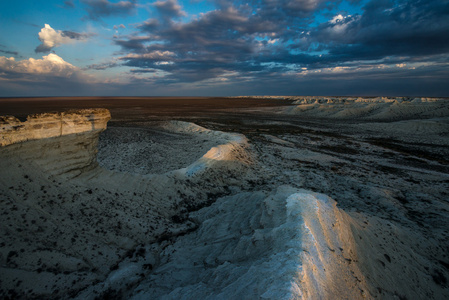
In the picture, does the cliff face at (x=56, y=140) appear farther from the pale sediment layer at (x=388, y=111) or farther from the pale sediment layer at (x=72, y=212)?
the pale sediment layer at (x=388, y=111)

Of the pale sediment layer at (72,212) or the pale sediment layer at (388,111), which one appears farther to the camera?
the pale sediment layer at (388,111)

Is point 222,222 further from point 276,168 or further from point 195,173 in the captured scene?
point 276,168

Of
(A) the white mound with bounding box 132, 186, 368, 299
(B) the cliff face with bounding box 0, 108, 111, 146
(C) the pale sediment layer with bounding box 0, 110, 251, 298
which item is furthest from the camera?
(B) the cliff face with bounding box 0, 108, 111, 146

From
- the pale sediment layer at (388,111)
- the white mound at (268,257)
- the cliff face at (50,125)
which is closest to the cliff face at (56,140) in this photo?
the cliff face at (50,125)

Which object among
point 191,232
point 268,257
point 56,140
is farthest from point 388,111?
point 56,140

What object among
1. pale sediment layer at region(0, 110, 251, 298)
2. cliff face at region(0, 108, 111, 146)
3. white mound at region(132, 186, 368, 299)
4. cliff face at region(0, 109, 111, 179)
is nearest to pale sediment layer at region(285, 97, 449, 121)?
white mound at region(132, 186, 368, 299)

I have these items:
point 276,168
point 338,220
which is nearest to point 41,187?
point 338,220

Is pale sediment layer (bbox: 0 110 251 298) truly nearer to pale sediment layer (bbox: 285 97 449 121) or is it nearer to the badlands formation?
the badlands formation

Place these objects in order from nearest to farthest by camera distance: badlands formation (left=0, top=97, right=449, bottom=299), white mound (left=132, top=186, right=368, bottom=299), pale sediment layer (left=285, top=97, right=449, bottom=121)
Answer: white mound (left=132, top=186, right=368, bottom=299) < badlands formation (left=0, top=97, right=449, bottom=299) < pale sediment layer (left=285, top=97, right=449, bottom=121)
